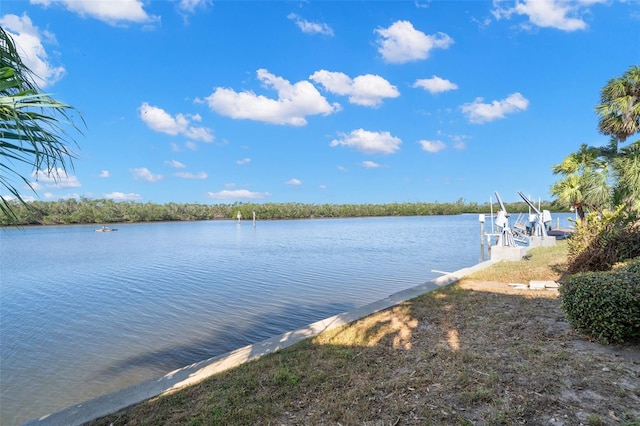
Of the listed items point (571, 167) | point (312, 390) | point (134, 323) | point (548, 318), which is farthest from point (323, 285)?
point (571, 167)

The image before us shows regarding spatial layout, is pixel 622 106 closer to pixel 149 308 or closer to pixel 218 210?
pixel 149 308

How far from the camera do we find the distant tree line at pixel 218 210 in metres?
61.6

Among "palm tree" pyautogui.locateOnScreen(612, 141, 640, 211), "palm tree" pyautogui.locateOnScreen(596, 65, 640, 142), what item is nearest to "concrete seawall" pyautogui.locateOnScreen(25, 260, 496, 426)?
"palm tree" pyautogui.locateOnScreen(612, 141, 640, 211)

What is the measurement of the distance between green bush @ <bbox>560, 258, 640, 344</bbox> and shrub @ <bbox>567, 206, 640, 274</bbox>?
10.9ft

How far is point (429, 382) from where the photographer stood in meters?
3.29

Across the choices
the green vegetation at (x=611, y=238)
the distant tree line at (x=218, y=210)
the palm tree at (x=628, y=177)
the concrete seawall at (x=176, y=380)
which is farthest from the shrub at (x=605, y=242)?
the distant tree line at (x=218, y=210)

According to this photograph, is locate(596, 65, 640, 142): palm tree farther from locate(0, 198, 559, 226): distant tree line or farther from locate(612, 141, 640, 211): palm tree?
locate(0, 198, 559, 226): distant tree line

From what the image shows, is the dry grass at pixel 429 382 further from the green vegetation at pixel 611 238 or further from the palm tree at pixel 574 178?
the palm tree at pixel 574 178

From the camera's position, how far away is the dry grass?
2.77 meters

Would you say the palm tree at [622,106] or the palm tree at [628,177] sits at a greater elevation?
the palm tree at [622,106]

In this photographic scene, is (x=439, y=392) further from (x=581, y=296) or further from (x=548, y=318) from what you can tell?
(x=548, y=318)

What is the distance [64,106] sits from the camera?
69.8 inches

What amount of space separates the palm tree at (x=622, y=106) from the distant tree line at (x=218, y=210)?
45952 mm

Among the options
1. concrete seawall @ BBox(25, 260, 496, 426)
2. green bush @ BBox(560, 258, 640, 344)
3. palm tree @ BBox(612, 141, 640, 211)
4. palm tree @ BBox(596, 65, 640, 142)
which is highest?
palm tree @ BBox(596, 65, 640, 142)
